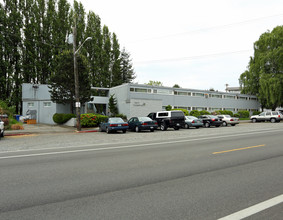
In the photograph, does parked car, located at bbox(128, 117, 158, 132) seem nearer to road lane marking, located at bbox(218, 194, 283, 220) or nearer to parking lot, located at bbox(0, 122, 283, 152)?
parking lot, located at bbox(0, 122, 283, 152)

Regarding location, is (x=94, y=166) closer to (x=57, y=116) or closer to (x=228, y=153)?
(x=228, y=153)

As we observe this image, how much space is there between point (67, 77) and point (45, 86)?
31.5 ft

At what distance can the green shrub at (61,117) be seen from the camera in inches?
1189

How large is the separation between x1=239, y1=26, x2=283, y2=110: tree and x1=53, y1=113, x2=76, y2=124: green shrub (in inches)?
1415

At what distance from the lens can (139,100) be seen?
3331cm

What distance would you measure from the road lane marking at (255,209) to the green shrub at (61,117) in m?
28.2

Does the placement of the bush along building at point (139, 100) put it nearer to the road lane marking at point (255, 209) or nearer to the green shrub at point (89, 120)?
the green shrub at point (89, 120)

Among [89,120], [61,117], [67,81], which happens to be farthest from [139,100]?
[61,117]

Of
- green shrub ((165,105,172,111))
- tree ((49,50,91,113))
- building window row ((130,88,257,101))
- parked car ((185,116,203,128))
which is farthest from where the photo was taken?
green shrub ((165,105,172,111))

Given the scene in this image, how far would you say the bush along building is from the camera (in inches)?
1315

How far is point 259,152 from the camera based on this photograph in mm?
8578

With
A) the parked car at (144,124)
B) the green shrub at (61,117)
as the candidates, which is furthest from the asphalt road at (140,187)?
the green shrub at (61,117)

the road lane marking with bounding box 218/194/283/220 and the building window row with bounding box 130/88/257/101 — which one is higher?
the building window row with bounding box 130/88/257/101

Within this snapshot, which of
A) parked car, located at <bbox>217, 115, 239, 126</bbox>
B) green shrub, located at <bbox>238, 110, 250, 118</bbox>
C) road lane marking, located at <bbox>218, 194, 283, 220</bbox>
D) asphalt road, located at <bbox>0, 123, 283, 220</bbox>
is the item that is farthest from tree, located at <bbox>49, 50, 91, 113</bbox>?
green shrub, located at <bbox>238, 110, 250, 118</bbox>
